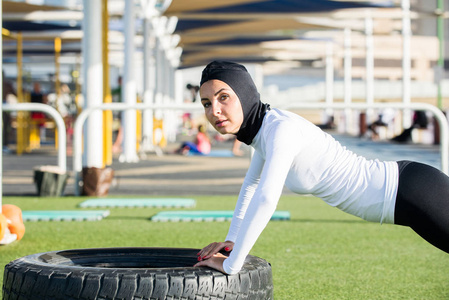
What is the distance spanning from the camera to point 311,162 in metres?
2.80

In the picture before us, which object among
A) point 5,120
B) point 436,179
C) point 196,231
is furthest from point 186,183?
point 5,120

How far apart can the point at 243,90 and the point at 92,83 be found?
6.82 metres

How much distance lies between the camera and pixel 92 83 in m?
9.35

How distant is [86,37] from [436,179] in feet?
23.5

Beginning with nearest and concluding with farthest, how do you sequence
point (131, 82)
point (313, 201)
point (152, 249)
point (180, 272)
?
point (180, 272) < point (152, 249) < point (313, 201) < point (131, 82)

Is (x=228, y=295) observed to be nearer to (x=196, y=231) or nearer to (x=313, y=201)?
(x=196, y=231)

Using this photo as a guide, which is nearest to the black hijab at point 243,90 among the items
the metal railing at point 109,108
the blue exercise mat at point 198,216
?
the blue exercise mat at point 198,216

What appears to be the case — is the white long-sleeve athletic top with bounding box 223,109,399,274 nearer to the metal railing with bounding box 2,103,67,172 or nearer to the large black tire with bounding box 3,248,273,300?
the large black tire with bounding box 3,248,273,300

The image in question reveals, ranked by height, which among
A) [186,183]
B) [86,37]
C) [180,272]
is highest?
[86,37]

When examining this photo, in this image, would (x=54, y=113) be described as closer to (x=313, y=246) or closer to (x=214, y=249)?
(x=313, y=246)

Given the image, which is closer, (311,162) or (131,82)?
(311,162)

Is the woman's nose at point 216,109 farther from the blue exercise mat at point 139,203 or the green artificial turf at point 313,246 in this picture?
the blue exercise mat at point 139,203

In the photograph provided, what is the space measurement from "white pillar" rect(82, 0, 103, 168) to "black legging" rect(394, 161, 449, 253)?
681 centimetres

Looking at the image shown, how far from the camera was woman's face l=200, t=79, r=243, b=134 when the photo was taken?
2.77m
